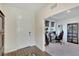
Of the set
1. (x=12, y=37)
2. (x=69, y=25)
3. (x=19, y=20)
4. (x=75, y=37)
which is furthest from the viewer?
(x=69, y=25)

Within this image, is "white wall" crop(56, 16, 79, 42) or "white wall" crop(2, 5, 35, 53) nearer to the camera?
"white wall" crop(2, 5, 35, 53)

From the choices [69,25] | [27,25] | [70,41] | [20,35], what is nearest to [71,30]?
[69,25]

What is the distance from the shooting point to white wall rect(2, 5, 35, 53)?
4.18 meters

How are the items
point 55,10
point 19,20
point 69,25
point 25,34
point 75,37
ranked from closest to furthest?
point 55,10 < point 19,20 < point 25,34 < point 75,37 < point 69,25

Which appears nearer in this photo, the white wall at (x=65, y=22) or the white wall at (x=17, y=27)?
the white wall at (x=17, y=27)

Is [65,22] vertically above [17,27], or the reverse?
[65,22]

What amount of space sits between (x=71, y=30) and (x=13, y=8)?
4.84 metres

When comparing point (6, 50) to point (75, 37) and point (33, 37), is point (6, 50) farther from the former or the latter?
point (75, 37)

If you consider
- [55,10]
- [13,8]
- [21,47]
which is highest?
[13,8]

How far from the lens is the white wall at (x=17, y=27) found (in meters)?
4.18

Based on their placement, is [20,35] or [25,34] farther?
[25,34]

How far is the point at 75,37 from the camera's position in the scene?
6.78 meters

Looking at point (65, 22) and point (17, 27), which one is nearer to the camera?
point (17, 27)

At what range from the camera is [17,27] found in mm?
4781
